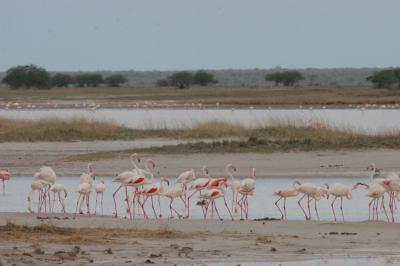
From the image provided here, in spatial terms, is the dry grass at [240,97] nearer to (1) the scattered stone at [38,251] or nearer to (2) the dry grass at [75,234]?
(2) the dry grass at [75,234]

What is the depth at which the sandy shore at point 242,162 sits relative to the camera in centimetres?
2539

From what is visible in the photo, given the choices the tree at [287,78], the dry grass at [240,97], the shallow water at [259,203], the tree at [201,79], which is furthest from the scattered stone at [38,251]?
the tree at [287,78]

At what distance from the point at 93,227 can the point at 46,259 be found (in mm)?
3109

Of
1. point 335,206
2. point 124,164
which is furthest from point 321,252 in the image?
point 124,164

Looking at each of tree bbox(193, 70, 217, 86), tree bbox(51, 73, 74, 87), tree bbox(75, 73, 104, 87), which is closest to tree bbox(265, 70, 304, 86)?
tree bbox(193, 70, 217, 86)

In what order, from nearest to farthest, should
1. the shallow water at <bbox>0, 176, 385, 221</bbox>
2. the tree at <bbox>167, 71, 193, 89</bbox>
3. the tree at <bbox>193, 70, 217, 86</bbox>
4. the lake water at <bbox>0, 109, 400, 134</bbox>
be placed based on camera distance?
the shallow water at <bbox>0, 176, 385, 221</bbox>
the lake water at <bbox>0, 109, 400, 134</bbox>
the tree at <bbox>167, 71, 193, 89</bbox>
the tree at <bbox>193, 70, 217, 86</bbox>

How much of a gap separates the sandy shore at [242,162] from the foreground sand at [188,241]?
933 cm

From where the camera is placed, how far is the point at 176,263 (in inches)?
469

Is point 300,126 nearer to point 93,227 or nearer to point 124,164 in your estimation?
point 124,164

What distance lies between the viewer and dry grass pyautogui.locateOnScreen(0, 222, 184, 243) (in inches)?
527

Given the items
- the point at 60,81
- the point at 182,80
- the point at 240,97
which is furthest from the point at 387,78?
the point at 60,81

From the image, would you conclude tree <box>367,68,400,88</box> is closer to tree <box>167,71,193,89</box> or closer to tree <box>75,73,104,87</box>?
tree <box>167,71,193,89</box>

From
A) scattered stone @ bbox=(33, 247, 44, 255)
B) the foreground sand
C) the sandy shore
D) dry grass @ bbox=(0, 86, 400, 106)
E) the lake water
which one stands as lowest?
dry grass @ bbox=(0, 86, 400, 106)

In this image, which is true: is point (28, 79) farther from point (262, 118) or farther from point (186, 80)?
point (262, 118)
